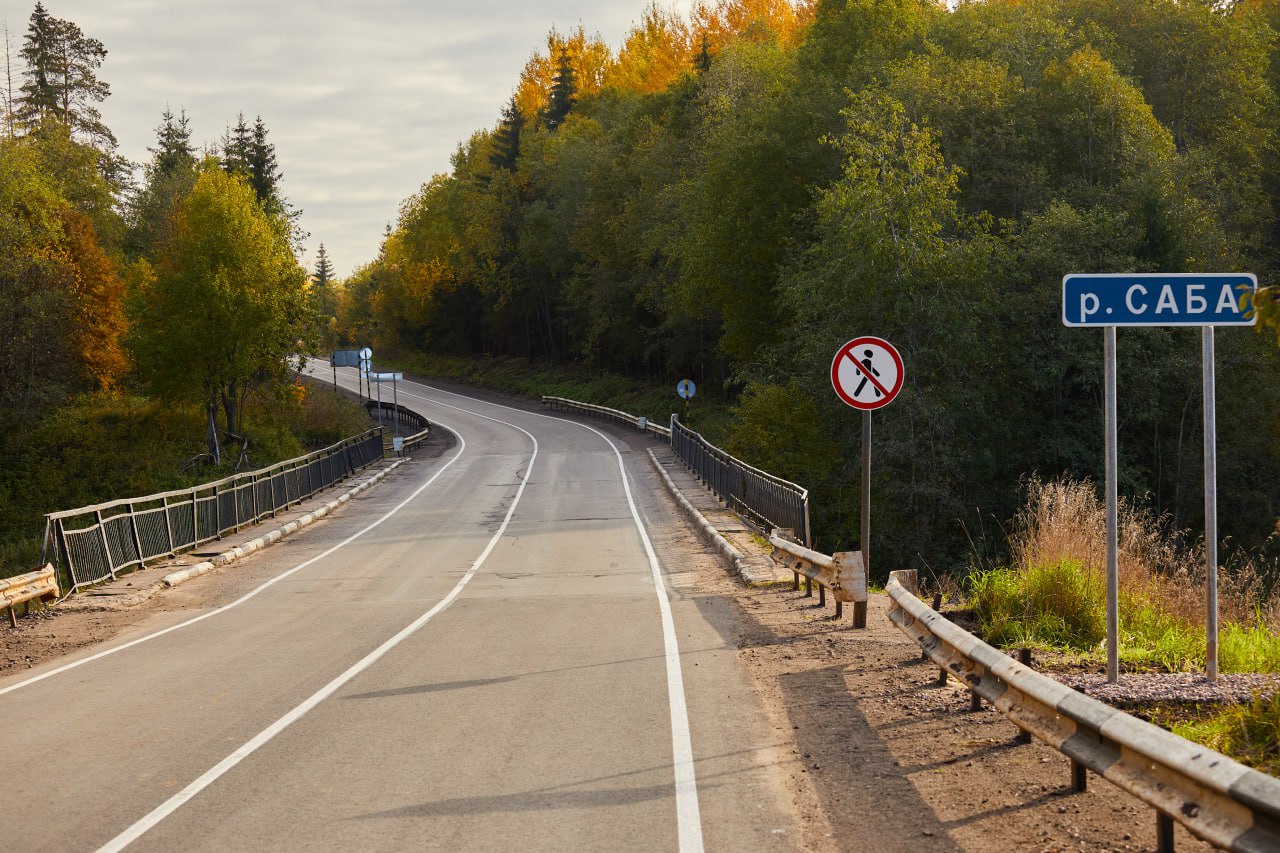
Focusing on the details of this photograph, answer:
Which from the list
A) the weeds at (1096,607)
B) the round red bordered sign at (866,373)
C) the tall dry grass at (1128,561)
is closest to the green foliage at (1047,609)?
the weeds at (1096,607)

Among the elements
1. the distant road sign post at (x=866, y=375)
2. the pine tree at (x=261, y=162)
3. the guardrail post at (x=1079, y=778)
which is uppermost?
the pine tree at (x=261, y=162)

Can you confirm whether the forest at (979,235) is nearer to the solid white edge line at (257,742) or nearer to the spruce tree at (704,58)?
the spruce tree at (704,58)

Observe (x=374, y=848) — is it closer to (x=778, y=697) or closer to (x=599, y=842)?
(x=599, y=842)

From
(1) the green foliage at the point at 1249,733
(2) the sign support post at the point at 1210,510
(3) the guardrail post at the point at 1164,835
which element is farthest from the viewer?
(2) the sign support post at the point at 1210,510

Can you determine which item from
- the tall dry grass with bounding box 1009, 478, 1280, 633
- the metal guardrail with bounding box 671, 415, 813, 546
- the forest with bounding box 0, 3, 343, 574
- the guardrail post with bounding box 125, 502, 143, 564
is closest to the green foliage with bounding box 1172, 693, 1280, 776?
the tall dry grass with bounding box 1009, 478, 1280, 633

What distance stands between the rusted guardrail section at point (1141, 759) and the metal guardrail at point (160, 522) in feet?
43.4

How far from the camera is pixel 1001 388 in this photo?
33.3 m

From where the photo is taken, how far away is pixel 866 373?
464 inches

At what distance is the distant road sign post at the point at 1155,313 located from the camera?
7.04 metres

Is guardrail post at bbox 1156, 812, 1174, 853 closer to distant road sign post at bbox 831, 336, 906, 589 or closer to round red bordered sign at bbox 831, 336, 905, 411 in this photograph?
distant road sign post at bbox 831, 336, 906, 589

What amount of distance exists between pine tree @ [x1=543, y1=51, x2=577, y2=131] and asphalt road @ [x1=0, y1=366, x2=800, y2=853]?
7599 cm

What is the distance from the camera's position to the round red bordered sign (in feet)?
38.3

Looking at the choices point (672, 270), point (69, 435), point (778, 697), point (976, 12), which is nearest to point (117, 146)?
point (69, 435)

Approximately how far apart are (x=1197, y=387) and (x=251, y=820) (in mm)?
32949
